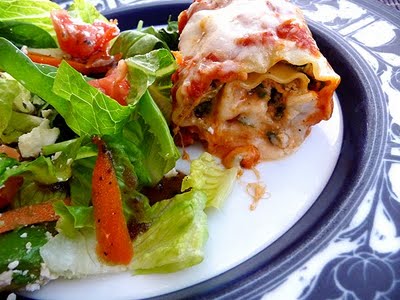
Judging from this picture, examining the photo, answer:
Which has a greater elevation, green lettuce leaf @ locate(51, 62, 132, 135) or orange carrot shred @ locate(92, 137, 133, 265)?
green lettuce leaf @ locate(51, 62, 132, 135)

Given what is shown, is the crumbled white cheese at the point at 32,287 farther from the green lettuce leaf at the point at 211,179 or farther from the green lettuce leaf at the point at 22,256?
the green lettuce leaf at the point at 211,179

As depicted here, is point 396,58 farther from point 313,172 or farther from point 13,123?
point 13,123

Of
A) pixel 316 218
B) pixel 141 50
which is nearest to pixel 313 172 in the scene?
pixel 316 218

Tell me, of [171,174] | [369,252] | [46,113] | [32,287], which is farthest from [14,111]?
[369,252]

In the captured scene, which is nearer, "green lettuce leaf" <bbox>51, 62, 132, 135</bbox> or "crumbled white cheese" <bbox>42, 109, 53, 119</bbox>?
"green lettuce leaf" <bbox>51, 62, 132, 135</bbox>

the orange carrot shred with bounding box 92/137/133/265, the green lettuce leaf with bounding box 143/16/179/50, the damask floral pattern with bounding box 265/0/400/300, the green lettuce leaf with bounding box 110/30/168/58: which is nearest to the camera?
the damask floral pattern with bounding box 265/0/400/300

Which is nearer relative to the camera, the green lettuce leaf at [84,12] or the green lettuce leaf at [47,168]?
the green lettuce leaf at [47,168]

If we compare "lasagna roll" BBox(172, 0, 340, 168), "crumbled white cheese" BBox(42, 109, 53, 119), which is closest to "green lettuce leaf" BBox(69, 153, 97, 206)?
"crumbled white cheese" BBox(42, 109, 53, 119)

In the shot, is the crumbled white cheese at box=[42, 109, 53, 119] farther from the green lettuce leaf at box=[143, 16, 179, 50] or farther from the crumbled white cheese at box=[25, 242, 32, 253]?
the green lettuce leaf at box=[143, 16, 179, 50]

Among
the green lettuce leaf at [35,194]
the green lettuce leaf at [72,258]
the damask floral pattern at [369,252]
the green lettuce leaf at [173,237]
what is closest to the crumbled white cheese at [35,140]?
the green lettuce leaf at [35,194]
